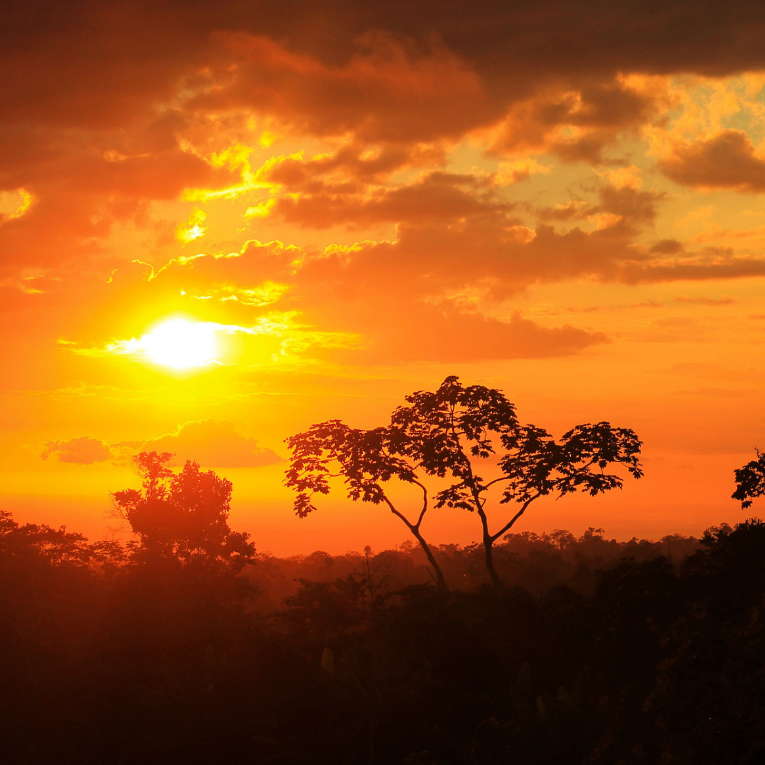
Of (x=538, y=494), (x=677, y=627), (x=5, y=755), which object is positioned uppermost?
(x=538, y=494)

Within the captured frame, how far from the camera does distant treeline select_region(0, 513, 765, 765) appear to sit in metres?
15.2

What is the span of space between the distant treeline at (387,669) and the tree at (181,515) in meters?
15.5

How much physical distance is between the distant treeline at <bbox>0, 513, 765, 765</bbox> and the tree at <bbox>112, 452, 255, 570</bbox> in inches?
612

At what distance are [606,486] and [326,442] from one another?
585 inches

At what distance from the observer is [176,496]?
197ft

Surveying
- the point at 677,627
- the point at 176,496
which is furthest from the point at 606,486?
the point at 176,496

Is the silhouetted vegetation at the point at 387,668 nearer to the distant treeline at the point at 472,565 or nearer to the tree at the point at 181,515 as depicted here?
the distant treeline at the point at 472,565

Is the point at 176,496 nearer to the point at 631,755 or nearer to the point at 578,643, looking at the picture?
the point at 578,643

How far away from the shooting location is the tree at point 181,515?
58.5 meters

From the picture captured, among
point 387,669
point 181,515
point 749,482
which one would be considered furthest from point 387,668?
point 181,515

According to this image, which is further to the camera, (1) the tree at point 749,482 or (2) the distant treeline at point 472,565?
(2) the distant treeline at point 472,565

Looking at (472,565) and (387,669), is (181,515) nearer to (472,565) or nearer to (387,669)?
(472,565)

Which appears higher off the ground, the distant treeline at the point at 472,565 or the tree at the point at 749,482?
the tree at the point at 749,482

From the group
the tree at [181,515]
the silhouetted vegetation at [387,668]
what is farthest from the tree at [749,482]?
the tree at [181,515]
